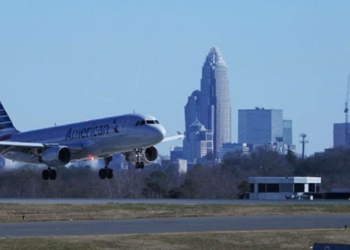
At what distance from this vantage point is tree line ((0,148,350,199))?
352 feet

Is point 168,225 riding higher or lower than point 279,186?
lower

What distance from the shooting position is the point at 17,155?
86.3 metres

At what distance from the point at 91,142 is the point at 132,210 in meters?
9.60

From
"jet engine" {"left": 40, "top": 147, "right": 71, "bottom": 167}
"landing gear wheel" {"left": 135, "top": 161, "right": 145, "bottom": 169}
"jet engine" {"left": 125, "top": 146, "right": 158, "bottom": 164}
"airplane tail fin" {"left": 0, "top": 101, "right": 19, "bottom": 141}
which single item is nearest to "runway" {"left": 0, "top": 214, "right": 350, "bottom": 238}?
"landing gear wheel" {"left": 135, "top": 161, "right": 145, "bottom": 169}

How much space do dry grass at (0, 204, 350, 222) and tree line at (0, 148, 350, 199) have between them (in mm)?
28715

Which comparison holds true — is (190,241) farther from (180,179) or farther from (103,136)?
(180,179)

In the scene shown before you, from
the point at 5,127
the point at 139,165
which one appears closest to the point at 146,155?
the point at 139,165

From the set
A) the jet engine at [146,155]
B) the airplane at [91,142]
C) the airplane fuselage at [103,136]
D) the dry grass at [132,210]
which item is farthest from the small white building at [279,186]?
the dry grass at [132,210]

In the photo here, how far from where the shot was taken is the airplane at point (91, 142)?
252ft

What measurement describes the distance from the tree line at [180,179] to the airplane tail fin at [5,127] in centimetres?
967

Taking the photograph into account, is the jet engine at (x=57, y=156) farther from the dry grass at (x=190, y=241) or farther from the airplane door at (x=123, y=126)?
the dry grass at (x=190, y=241)

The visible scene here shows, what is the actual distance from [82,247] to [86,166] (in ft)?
191

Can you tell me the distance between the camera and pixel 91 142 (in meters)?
79.8

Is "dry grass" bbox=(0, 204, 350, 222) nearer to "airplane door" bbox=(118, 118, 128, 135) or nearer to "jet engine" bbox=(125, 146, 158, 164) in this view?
"airplane door" bbox=(118, 118, 128, 135)
